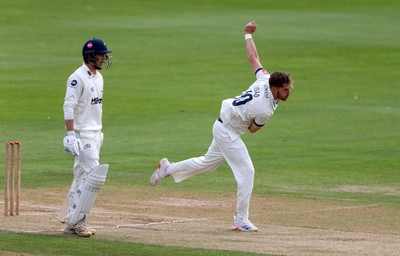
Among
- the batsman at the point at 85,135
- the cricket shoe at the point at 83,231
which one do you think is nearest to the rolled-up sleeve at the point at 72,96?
the batsman at the point at 85,135

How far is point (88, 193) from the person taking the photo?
472 inches

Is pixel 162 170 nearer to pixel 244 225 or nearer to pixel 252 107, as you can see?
pixel 244 225

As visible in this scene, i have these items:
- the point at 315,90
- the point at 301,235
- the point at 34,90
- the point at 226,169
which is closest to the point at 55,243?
the point at 301,235

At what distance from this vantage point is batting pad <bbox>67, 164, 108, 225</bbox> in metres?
12.0

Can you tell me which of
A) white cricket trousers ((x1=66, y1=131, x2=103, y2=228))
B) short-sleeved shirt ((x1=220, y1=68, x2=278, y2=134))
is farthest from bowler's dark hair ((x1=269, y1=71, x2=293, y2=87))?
white cricket trousers ((x1=66, y1=131, x2=103, y2=228))

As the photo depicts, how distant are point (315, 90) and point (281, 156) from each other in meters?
8.46

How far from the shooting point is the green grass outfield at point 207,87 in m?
17.3

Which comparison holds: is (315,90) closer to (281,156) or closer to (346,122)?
(346,122)

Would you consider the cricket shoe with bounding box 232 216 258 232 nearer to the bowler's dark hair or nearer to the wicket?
the bowler's dark hair

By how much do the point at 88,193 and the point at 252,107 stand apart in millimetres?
2012

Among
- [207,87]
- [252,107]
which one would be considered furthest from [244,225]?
[207,87]

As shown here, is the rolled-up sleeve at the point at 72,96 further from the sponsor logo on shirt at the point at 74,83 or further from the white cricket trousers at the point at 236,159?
the white cricket trousers at the point at 236,159

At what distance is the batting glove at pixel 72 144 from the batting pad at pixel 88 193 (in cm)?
29

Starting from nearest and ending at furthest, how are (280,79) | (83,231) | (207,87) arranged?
1. (83,231)
2. (280,79)
3. (207,87)
